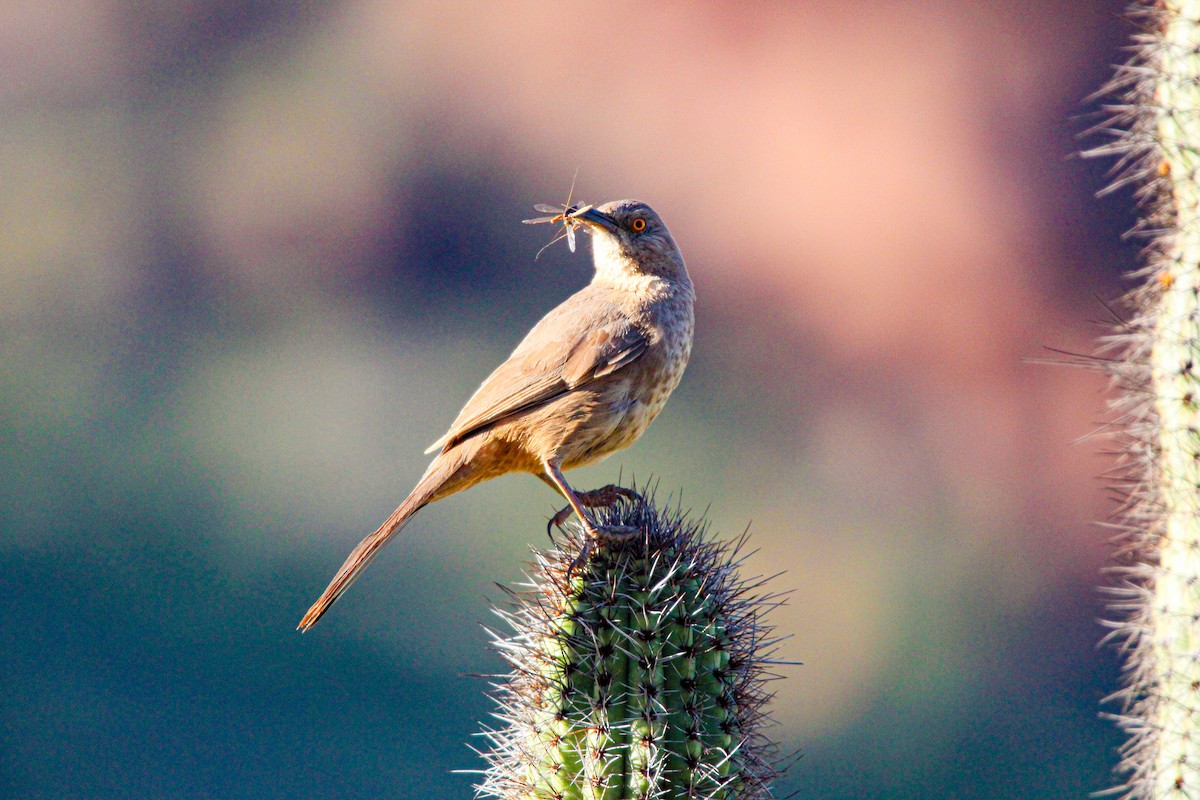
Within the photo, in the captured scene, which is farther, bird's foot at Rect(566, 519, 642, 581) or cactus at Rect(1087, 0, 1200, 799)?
cactus at Rect(1087, 0, 1200, 799)

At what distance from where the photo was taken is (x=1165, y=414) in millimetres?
3037

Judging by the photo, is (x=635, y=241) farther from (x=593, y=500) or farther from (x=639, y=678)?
(x=639, y=678)

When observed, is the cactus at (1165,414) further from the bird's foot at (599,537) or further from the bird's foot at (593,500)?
the bird's foot at (599,537)

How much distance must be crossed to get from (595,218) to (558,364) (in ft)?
1.90

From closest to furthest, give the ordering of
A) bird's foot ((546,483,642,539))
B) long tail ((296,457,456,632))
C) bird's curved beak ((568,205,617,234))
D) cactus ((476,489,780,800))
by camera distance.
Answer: cactus ((476,489,780,800))
long tail ((296,457,456,632))
bird's foot ((546,483,642,539))
bird's curved beak ((568,205,617,234))

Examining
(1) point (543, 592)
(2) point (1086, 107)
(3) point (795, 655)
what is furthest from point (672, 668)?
(2) point (1086, 107)

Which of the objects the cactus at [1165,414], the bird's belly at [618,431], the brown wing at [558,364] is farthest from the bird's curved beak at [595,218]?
the cactus at [1165,414]

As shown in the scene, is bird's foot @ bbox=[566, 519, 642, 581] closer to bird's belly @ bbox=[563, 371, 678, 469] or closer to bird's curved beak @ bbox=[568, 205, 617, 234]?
bird's belly @ bbox=[563, 371, 678, 469]

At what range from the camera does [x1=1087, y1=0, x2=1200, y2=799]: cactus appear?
117 inches

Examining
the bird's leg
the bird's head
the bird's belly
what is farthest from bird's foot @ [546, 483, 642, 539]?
the bird's head

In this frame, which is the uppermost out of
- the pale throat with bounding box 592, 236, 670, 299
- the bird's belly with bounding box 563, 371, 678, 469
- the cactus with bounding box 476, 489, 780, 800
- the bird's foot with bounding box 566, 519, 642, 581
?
the pale throat with bounding box 592, 236, 670, 299

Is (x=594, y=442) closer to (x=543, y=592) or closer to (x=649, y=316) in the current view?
(x=649, y=316)

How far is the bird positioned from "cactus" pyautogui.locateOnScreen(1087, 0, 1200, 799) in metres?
1.43

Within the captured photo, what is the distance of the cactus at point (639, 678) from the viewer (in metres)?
2.17
